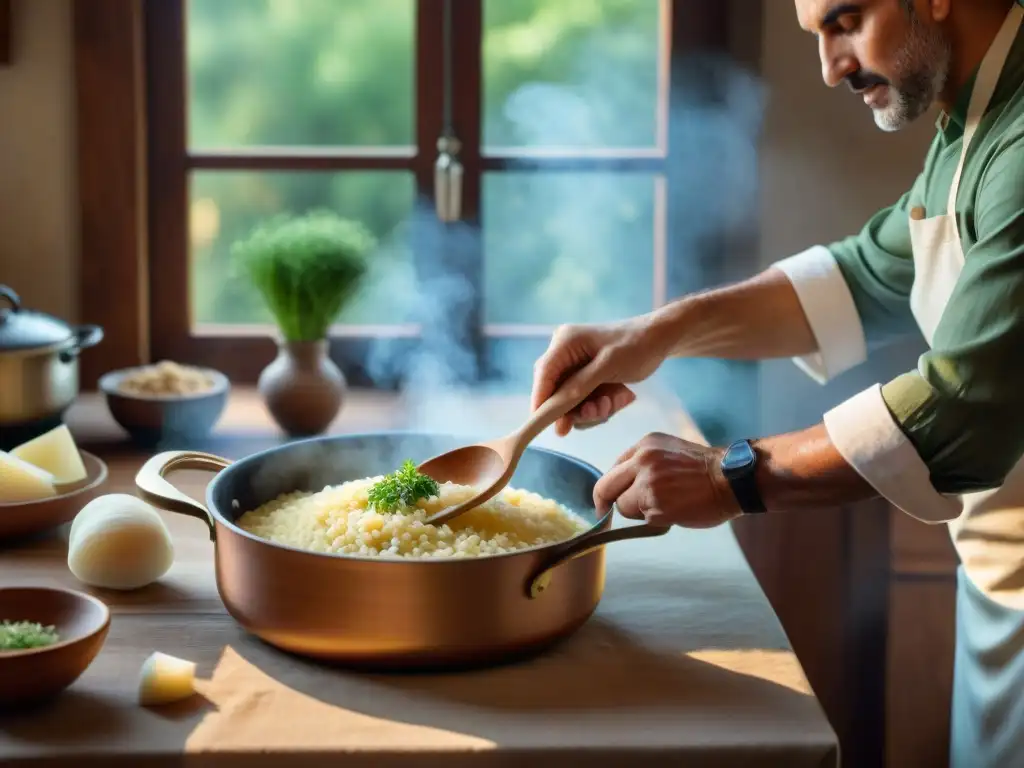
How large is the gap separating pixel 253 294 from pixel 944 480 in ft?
5.68

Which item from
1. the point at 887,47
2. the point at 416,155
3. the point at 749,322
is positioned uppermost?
the point at 887,47

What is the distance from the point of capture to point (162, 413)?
209cm

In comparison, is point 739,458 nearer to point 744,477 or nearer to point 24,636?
point 744,477

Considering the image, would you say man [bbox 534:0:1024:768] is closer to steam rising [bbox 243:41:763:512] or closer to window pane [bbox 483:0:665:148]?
steam rising [bbox 243:41:763:512]

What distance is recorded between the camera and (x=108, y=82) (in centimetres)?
247

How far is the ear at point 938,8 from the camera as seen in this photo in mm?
1433

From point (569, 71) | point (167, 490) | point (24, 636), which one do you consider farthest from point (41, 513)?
point (569, 71)

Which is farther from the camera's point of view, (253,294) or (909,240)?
(253,294)

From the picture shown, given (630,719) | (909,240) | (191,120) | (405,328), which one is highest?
(191,120)

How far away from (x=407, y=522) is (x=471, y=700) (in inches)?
8.3

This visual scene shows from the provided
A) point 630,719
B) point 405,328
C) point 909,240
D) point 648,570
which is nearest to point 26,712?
point 630,719

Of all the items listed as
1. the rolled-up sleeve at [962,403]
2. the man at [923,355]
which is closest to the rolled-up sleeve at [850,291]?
the man at [923,355]

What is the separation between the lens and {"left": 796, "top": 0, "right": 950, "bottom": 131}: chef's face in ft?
4.66

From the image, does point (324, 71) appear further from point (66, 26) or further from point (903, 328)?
point (903, 328)
